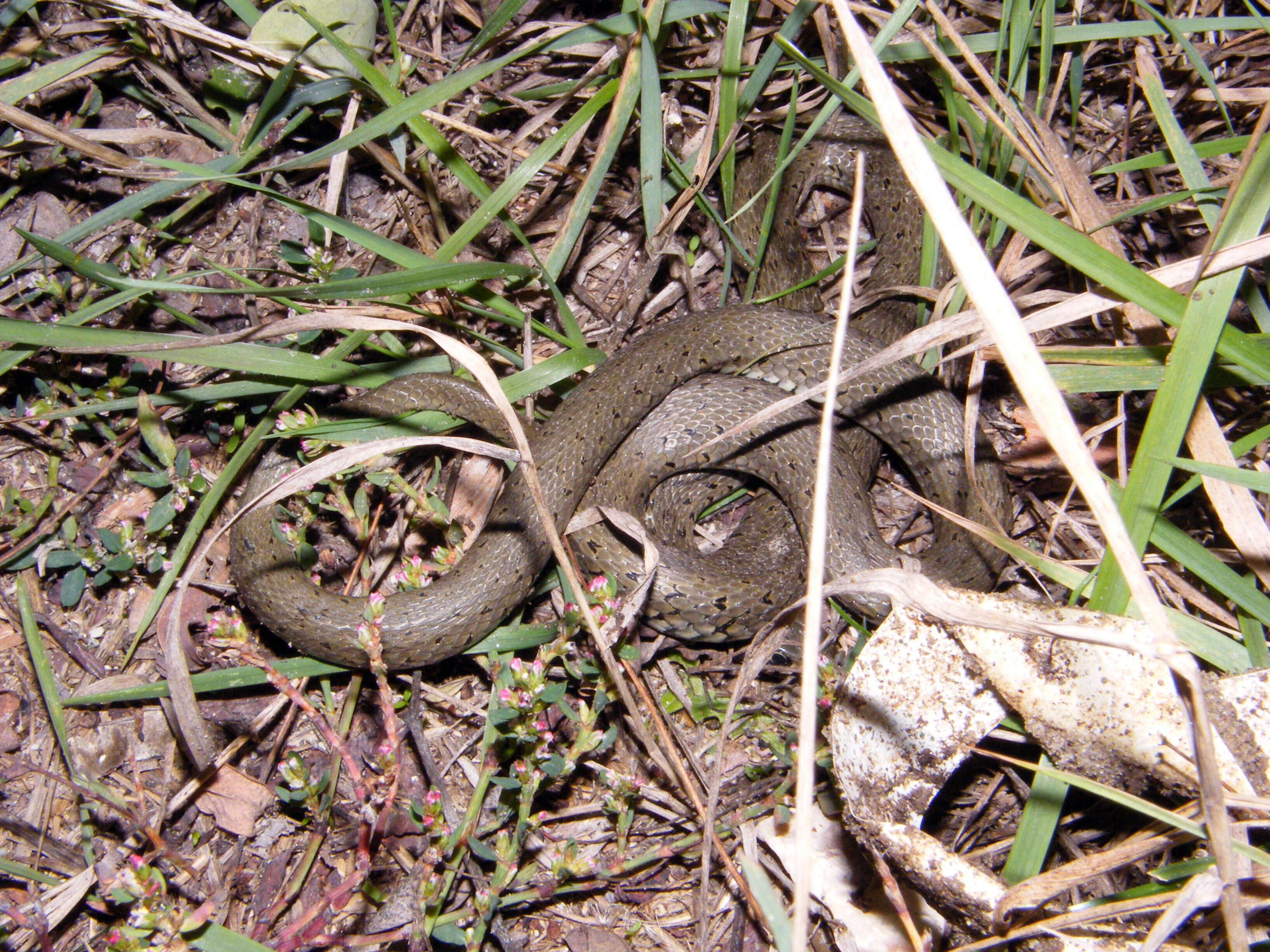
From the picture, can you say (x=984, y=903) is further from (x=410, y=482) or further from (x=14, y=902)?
(x=14, y=902)

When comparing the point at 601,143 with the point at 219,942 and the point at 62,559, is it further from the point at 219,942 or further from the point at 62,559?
the point at 219,942

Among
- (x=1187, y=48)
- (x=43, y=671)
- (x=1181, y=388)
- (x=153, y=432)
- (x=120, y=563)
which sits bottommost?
(x=43, y=671)

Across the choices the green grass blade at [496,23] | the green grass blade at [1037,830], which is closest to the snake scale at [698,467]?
the green grass blade at [1037,830]

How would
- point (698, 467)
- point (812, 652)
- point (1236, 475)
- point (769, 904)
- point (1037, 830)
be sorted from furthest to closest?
point (698, 467)
point (1037, 830)
point (1236, 475)
point (769, 904)
point (812, 652)

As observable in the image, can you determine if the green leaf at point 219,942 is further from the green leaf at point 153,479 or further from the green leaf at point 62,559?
the green leaf at point 153,479

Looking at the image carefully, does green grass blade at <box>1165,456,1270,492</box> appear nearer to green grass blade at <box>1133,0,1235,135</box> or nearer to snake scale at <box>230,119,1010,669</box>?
snake scale at <box>230,119,1010,669</box>

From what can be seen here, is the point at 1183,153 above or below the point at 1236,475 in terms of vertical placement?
above

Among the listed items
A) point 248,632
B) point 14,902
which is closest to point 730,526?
point 248,632

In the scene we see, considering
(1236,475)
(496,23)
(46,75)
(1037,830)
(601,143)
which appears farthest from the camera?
(46,75)

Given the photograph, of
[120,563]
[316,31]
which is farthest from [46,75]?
[120,563]
